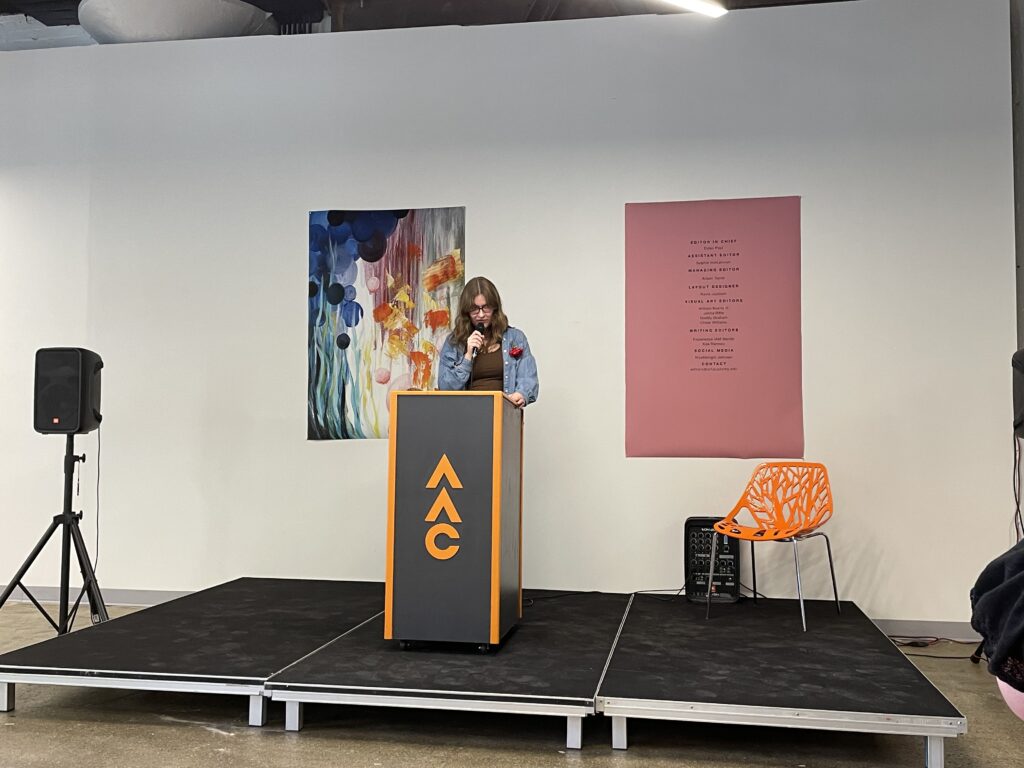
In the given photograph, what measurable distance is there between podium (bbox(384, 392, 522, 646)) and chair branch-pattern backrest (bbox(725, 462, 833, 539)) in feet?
4.49

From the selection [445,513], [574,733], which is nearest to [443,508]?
[445,513]

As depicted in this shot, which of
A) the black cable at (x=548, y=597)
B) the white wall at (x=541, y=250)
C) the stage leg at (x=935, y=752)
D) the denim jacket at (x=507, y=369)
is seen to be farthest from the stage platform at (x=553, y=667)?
the denim jacket at (x=507, y=369)

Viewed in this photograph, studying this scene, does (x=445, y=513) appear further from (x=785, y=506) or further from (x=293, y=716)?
(x=785, y=506)

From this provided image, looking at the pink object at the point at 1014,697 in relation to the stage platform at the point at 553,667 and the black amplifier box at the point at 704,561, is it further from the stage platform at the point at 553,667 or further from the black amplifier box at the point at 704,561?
the black amplifier box at the point at 704,561

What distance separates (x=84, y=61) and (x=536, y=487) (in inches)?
148

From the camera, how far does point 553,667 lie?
358cm

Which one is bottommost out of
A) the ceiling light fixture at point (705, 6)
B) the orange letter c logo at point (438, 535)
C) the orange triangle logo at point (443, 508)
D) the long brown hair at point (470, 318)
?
the orange letter c logo at point (438, 535)

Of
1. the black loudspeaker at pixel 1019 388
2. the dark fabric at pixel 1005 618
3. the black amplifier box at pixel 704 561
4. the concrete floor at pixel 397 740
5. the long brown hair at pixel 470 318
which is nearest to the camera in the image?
the dark fabric at pixel 1005 618

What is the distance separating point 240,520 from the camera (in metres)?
5.84

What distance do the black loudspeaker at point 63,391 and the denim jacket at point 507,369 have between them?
1692mm

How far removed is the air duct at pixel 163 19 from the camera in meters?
5.98

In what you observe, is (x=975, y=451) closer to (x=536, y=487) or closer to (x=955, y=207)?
(x=955, y=207)

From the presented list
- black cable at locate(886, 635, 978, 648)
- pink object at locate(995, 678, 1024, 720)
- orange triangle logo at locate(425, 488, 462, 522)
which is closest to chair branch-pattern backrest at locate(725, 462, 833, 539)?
black cable at locate(886, 635, 978, 648)

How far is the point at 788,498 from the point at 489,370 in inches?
59.5
